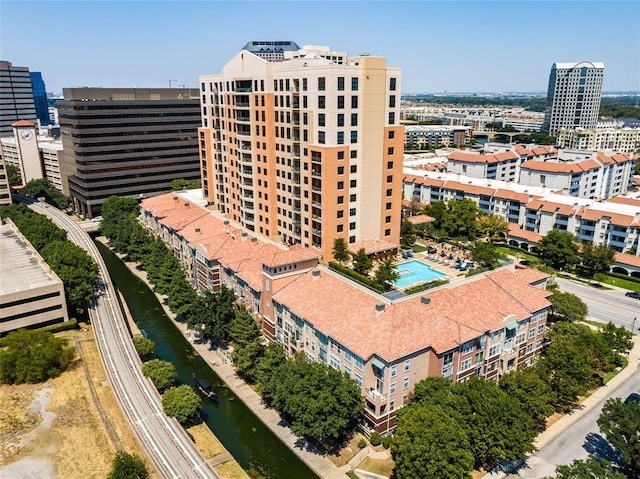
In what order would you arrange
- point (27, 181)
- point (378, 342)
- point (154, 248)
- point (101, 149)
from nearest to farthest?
1. point (378, 342)
2. point (154, 248)
3. point (101, 149)
4. point (27, 181)

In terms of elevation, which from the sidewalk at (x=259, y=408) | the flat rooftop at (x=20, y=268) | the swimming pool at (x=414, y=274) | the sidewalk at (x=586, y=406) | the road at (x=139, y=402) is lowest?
the sidewalk at (x=259, y=408)

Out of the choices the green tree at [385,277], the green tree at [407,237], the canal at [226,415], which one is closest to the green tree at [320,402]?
the canal at [226,415]

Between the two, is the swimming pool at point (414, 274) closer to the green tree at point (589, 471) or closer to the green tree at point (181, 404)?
the green tree at point (589, 471)

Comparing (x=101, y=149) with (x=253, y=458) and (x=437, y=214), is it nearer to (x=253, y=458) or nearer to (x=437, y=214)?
(x=437, y=214)

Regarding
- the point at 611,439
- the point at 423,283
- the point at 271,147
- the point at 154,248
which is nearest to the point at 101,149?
the point at 154,248

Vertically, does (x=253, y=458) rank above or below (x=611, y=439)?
below

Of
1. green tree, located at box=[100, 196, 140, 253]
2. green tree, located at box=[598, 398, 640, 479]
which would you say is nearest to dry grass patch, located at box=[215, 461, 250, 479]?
green tree, located at box=[598, 398, 640, 479]
